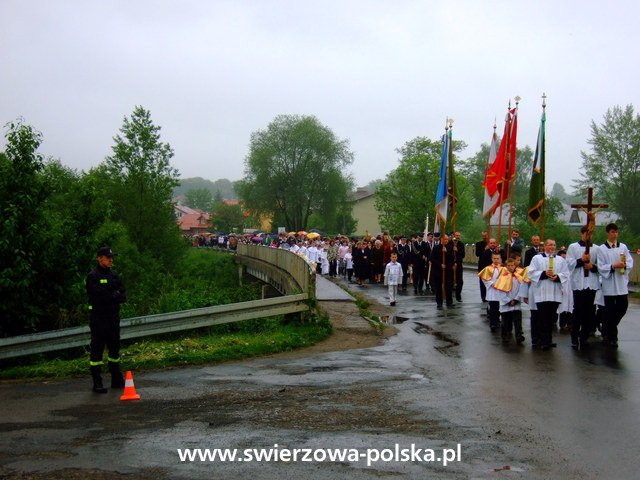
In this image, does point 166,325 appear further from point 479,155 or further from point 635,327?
point 479,155

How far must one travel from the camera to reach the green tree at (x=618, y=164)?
6444 centimetres

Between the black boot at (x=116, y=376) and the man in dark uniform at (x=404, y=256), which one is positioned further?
the man in dark uniform at (x=404, y=256)

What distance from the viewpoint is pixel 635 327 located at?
583 inches

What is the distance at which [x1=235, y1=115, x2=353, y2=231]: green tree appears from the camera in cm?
8344

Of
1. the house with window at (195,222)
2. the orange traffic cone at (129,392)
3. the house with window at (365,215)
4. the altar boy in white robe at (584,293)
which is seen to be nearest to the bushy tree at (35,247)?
the orange traffic cone at (129,392)

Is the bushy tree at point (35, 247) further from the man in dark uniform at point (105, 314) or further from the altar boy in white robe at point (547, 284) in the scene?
the altar boy in white robe at point (547, 284)

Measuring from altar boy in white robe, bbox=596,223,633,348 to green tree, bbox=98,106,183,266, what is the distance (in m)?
29.9

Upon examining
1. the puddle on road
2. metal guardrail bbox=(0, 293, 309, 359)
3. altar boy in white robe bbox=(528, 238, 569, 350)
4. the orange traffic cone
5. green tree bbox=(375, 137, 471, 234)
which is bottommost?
the orange traffic cone

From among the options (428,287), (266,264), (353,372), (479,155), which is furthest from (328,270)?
(479,155)

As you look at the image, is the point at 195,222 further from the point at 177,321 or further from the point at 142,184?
the point at 177,321

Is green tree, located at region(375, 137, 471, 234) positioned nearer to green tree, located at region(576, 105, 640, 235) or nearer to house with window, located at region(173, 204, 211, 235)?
green tree, located at region(576, 105, 640, 235)

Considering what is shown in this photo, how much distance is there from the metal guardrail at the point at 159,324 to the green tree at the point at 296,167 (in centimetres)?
6919

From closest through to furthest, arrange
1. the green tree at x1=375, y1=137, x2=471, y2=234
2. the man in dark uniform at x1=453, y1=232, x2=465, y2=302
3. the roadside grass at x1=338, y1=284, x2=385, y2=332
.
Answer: the roadside grass at x1=338, y1=284, x2=385, y2=332 < the man in dark uniform at x1=453, y1=232, x2=465, y2=302 < the green tree at x1=375, y1=137, x2=471, y2=234

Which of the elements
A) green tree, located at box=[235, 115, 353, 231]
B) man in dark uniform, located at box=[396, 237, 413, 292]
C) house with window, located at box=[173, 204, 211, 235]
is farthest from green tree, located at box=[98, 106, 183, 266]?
house with window, located at box=[173, 204, 211, 235]
